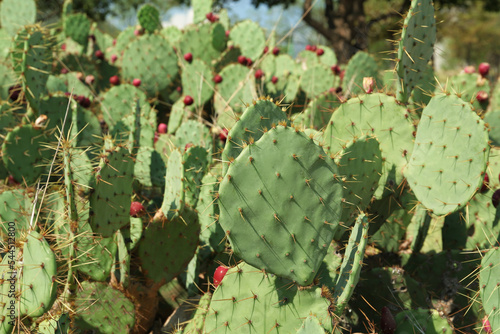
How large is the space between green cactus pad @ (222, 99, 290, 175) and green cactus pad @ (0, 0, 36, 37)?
2.96m

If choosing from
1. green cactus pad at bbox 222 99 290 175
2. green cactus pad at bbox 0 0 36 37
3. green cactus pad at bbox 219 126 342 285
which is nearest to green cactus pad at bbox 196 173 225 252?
green cactus pad at bbox 222 99 290 175

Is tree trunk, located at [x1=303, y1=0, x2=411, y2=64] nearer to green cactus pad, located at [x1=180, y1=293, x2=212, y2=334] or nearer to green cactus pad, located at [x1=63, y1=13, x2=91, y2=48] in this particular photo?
green cactus pad, located at [x1=63, y1=13, x2=91, y2=48]

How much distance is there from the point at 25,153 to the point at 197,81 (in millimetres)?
1380

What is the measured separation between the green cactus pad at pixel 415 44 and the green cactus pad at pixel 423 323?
0.92 meters

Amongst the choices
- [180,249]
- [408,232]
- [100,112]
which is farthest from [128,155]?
[100,112]

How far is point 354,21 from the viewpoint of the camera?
27.8 feet

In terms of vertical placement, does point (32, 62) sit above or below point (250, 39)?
above

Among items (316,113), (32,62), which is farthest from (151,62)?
(316,113)

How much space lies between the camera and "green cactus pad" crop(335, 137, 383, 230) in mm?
1719

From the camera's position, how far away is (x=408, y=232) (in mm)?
2508

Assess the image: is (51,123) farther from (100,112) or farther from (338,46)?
(338,46)

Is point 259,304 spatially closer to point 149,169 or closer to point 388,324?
point 388,324

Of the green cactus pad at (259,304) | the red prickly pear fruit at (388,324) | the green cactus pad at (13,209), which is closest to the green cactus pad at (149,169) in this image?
the green cactus pad at (13,209)

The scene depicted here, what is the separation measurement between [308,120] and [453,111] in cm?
104
